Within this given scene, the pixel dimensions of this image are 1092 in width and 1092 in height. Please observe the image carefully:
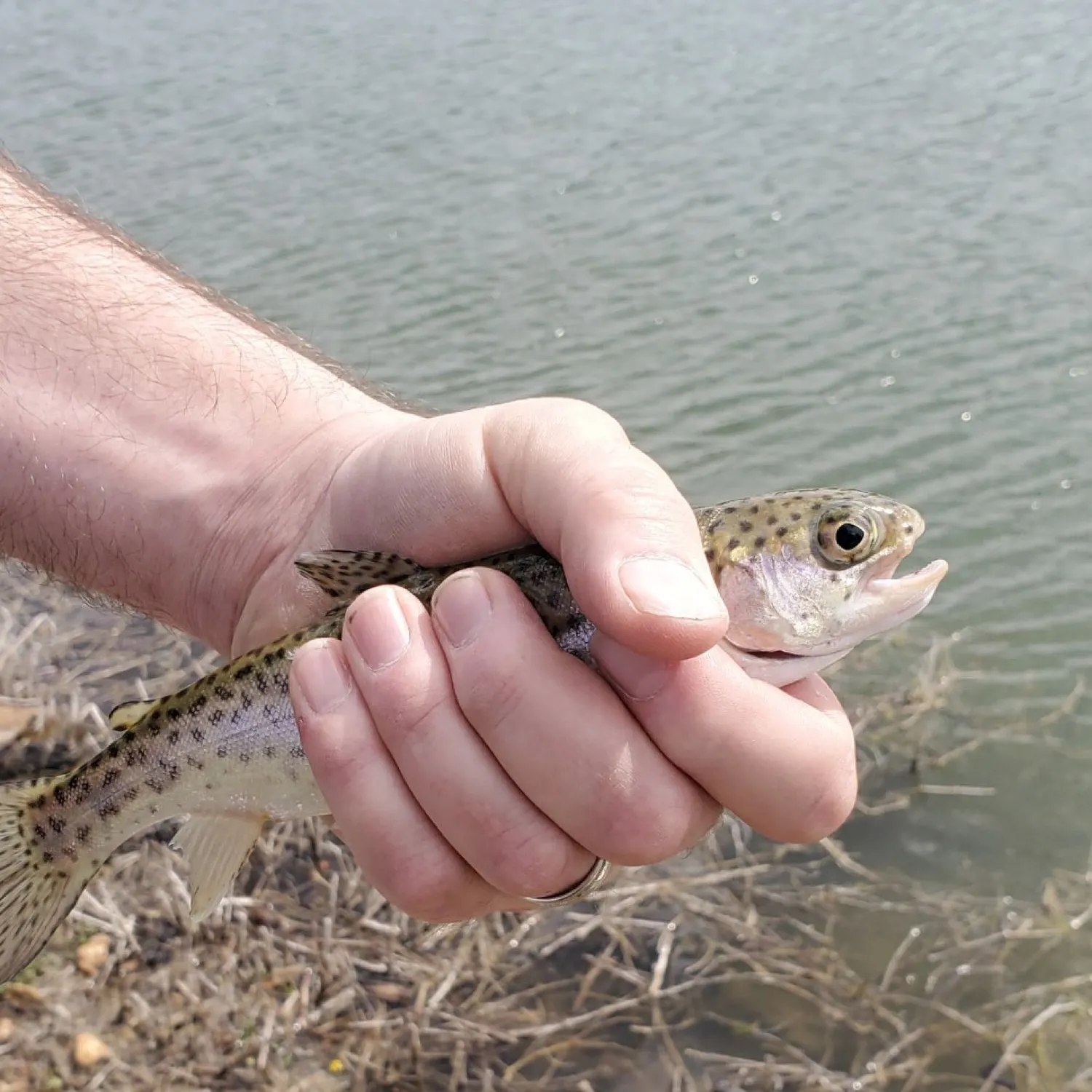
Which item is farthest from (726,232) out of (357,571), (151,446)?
(357,571)

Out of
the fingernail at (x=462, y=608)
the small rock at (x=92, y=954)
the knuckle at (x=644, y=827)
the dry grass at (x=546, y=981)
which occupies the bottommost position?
the dry grass at (x=546, y=981)

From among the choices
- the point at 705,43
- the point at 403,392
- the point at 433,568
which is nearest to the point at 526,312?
the point at 403,392

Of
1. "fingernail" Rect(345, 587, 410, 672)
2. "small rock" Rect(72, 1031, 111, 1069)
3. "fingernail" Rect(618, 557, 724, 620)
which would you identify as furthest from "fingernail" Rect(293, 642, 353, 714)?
"small rock" Rect(72, 1031, 111, 1069)

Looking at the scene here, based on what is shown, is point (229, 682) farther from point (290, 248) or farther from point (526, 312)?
point (290, 248)

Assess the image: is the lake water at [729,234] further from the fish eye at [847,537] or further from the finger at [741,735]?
the fish eye at [847,537]

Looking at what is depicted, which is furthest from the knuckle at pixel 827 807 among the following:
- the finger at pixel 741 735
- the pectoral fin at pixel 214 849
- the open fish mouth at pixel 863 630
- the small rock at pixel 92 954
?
the small rock at pixel 92 954

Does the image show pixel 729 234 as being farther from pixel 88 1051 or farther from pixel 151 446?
pixel 88 1051

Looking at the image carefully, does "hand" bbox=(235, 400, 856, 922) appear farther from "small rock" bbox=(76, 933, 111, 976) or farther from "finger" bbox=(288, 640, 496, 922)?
"small rock" bbox=(76, 933, 111, 976)
